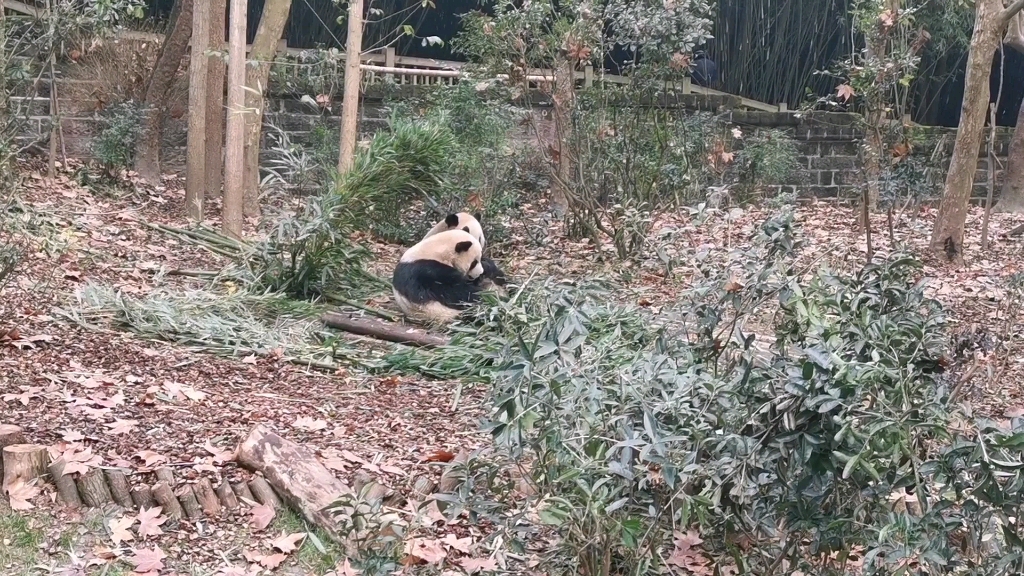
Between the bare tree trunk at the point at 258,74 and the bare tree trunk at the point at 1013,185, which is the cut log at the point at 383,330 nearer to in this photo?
the bare tree trunk at the point at 258,74

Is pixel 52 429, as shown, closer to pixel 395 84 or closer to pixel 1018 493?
pixel 1018 493

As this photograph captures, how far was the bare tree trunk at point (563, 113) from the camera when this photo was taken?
294 inches

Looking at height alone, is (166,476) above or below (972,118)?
below

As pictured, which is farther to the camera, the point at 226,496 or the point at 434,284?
the point at 434,284

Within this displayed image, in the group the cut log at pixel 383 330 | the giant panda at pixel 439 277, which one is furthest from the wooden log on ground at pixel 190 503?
the giant panda at pixel 439 277

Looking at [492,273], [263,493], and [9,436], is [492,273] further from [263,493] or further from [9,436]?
[9,436]

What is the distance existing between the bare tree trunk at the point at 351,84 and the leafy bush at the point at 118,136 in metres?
2.28

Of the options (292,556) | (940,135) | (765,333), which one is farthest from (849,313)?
(940,135)

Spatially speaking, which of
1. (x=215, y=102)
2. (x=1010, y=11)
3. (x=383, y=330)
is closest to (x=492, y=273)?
(x=383, y=330)

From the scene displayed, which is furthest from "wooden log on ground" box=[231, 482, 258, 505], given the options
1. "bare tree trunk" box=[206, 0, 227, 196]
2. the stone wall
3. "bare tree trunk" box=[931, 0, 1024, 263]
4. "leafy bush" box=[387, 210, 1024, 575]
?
the stone wall

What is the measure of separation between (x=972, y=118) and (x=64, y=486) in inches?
Answer: 235

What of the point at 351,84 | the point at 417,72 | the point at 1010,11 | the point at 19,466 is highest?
the point at 1010,11

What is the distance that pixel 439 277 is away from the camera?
591cm

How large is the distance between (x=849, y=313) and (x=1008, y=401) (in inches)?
96.8
